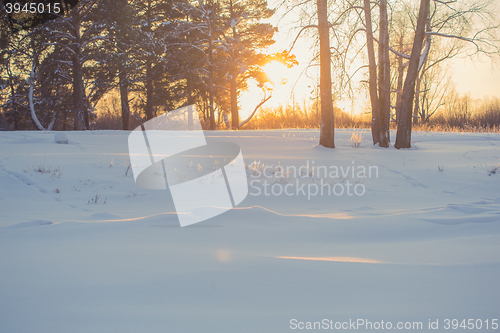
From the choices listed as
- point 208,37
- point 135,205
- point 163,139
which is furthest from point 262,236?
point 208,37

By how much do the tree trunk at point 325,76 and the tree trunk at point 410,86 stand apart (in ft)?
6.60

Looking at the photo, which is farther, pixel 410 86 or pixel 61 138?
pixel 410 86

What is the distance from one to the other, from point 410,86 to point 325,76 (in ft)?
7.57

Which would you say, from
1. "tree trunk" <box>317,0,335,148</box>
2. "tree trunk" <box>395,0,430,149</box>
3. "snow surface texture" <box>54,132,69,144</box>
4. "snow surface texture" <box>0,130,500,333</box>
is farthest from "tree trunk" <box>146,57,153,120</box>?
"snow surface texture" <box>0,130,500,333</box>

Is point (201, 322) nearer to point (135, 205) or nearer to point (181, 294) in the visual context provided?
point (181, 294)

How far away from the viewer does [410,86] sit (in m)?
7.96

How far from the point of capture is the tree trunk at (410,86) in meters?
7.75

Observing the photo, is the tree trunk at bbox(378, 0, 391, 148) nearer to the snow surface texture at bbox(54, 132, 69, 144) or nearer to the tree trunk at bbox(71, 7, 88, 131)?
the snow surface texture at bbox(54, 132, 69, 144)

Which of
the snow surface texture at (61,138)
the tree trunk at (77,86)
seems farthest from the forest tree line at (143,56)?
the snow surface texture at (61,138)

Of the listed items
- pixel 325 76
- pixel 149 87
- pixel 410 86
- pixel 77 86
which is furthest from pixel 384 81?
pixel 149 87

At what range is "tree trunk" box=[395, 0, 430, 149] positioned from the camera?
7750 millimetres

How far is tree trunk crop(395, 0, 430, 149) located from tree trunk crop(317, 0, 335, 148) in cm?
201

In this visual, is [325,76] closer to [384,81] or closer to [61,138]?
[384,81]

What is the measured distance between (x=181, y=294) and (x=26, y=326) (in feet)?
1.88
